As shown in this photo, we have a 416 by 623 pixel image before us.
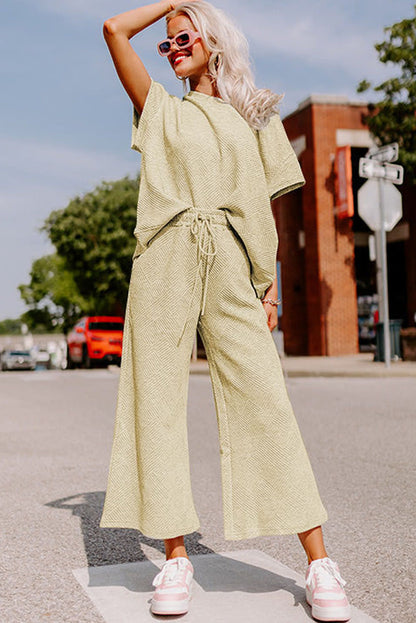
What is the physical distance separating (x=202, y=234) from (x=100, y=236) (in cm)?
3247

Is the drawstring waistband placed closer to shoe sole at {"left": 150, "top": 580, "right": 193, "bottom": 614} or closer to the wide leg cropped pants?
the wide leg cropped pants

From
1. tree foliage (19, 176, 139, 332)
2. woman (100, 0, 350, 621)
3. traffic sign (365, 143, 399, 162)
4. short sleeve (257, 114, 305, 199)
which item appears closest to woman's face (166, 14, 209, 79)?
woman (100, 0, 350, 621)

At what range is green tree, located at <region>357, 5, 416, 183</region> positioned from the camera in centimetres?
2014

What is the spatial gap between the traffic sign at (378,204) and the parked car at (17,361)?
29501 millimetres

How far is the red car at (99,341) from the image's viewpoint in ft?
77.2

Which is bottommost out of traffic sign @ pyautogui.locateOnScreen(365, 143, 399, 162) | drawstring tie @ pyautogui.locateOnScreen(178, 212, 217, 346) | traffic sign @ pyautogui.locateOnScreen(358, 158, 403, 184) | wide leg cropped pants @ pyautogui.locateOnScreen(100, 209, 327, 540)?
wide leg cropped pants @ pyautogui.locateOnScreen(100, 209, 327, 540)

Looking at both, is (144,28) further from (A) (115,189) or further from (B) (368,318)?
(A) (115,189)

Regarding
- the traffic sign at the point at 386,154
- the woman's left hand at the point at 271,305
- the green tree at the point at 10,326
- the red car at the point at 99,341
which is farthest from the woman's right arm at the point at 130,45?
the green tree at the point at 10,326

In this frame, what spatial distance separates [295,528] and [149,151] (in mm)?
1256

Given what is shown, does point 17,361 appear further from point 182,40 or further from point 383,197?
point 182,40

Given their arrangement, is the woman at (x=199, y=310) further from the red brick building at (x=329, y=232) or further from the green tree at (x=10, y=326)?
the green tree at (x=10, y=326)

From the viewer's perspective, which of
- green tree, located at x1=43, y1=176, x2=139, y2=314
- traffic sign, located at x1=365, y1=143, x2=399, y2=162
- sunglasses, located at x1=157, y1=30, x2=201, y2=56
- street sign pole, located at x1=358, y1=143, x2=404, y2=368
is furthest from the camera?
green tree, located at x1=43, y1=176, x2=139, y2=314

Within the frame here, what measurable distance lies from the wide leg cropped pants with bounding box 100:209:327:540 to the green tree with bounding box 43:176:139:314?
102ft

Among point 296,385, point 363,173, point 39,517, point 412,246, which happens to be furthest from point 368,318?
point 39,517
